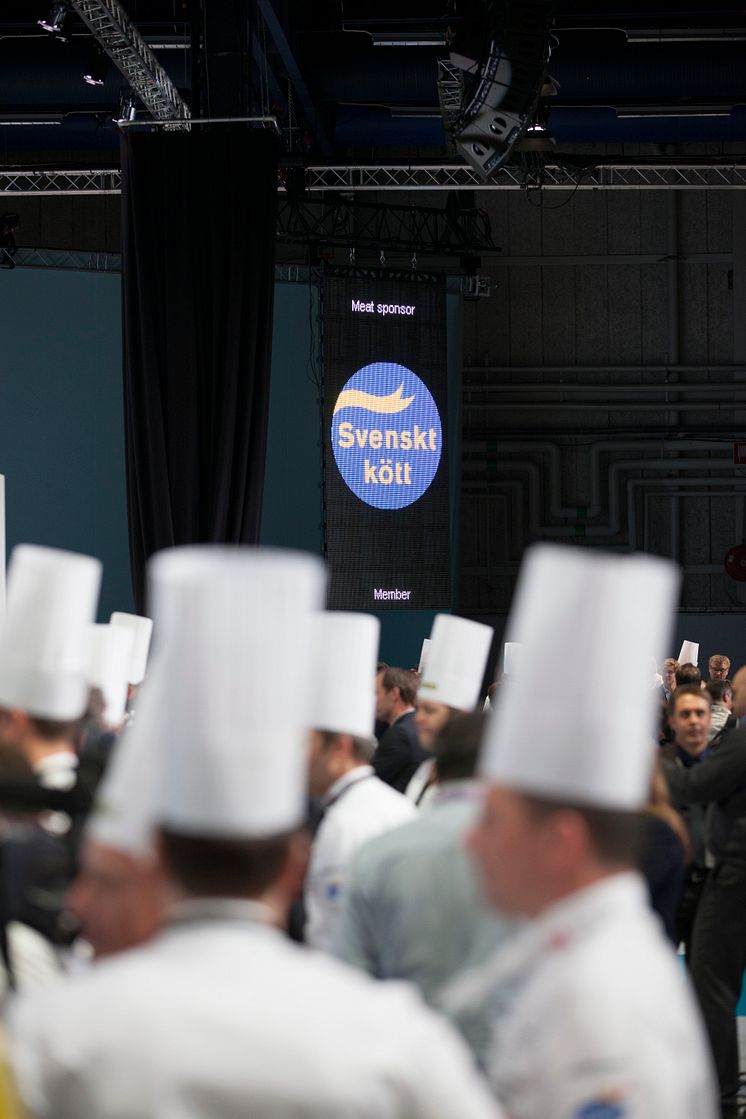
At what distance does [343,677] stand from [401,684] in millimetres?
2780

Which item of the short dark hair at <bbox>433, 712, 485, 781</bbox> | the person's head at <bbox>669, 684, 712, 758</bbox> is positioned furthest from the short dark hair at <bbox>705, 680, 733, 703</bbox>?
the short dark hair at <bbox>433, 712, 485, 781</bbox>

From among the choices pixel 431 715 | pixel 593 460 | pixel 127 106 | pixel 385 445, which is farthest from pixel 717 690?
pixel 593 460

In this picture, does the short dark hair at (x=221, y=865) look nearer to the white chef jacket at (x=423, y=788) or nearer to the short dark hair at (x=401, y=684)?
the white chef jacket at (x=423, y=788)

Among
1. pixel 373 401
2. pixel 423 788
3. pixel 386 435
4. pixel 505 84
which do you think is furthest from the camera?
pixel 386 435

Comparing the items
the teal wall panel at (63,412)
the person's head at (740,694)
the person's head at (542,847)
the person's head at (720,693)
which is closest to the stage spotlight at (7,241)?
the teal wall panel at (63,412)

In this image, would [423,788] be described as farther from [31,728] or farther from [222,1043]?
[222,1043]

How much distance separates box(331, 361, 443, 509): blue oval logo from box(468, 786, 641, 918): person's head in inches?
356

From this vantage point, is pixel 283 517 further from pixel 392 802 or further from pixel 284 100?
pixel 392 802

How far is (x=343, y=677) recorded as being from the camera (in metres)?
3.04

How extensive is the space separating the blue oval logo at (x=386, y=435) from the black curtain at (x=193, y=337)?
344 cm

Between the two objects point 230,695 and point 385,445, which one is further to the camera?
point 385,445

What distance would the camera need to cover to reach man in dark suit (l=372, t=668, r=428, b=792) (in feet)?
17.0

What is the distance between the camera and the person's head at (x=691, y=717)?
502 cm

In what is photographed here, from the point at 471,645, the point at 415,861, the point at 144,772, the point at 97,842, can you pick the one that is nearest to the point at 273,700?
the point at 144,772
